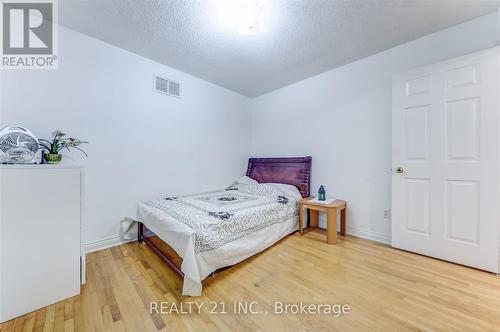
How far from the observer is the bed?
5.38 feet

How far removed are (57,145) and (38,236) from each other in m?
0.96

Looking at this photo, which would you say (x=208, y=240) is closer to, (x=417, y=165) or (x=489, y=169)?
(x=417, y=165)

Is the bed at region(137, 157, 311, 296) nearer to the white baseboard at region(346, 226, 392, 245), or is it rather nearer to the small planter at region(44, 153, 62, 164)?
the white baseboard at region(346, 226, 392, 245)

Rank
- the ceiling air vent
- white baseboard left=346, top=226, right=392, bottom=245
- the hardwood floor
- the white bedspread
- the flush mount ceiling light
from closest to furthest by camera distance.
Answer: the hardwood floor < the white bedspread < the flush mount ceiling light < white baseboard left=346, top=226, right=392, bottom=245 < the ceiling air vent

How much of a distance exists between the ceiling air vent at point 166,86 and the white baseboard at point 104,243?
6.72 ft

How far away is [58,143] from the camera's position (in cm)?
202

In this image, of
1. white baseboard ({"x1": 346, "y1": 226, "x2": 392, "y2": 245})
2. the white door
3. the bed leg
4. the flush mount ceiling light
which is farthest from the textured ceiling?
white baseboard ({"x1": 346, "y1": 226, "x2": 392, "y2": 245})

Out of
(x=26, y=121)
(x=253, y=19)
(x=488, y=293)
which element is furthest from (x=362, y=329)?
(x=26, y=121)

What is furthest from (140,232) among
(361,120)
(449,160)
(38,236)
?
(449,160)

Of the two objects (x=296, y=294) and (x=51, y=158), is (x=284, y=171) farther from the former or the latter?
(x=51, y=158)

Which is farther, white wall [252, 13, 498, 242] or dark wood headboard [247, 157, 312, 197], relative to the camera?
dark wood headboard [247, 157, 312, 197]

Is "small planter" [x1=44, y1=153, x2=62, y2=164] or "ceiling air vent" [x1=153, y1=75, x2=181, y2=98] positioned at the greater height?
"ceiling air vent" [x1=153, y1=75, x2=181, y2=98]

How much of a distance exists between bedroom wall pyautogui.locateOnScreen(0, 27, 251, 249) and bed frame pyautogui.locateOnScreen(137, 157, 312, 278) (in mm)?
452

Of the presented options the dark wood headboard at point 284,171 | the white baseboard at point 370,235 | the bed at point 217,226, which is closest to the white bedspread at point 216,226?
the bed at point 217,226
